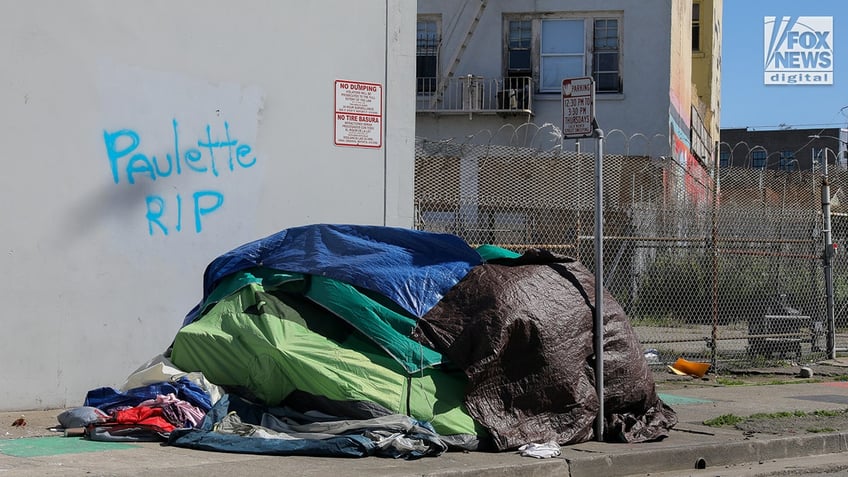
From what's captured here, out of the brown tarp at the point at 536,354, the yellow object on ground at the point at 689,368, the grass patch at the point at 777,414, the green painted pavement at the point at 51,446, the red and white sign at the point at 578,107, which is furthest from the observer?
the yellow object on ground at the point at 689,368

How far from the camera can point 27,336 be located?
8766 millimetres

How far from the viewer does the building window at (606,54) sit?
→ 26719 millimetres

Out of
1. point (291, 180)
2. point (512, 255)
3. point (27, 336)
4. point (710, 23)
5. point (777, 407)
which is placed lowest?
point (777, 407)

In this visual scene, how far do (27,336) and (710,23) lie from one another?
34491mm

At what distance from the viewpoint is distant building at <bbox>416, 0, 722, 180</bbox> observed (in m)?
26.4

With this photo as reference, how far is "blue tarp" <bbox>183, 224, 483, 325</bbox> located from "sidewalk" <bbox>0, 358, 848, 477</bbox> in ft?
4.55

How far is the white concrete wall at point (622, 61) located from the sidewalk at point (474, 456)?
16562 mm

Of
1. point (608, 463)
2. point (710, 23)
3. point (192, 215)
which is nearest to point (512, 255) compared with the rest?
point (608, 463)

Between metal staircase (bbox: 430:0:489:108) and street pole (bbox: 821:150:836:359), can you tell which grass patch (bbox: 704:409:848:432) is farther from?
metal staircase (bbox: 430:0:489:108)

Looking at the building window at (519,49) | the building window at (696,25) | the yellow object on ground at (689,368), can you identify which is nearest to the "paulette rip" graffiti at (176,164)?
the yellow object on ground at (689,368)

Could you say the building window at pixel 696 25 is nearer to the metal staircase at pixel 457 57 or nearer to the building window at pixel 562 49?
the building window at pixel 562 49

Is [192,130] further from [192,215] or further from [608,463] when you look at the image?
[608,463]

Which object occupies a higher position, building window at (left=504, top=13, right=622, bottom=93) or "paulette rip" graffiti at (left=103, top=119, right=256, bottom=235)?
building window at (left=504, top=13, right=622, bottom=93)

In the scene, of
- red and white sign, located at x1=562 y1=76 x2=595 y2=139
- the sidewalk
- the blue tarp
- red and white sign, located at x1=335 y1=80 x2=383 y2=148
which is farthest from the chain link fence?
red and white sign, located at x1=562 y1=76 x2=595 y2=139
